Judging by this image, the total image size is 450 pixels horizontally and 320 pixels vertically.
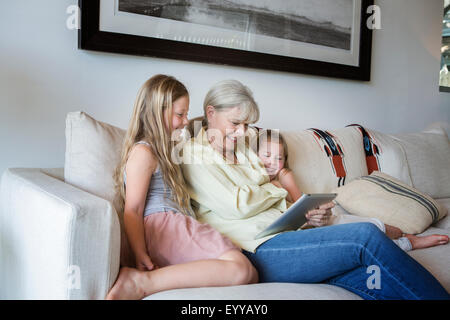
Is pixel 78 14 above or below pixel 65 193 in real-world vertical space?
above

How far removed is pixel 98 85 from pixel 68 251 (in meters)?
1.01

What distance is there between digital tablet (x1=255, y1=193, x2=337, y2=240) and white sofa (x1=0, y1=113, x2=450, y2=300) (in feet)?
0.65

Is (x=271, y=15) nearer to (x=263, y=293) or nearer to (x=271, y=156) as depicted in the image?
(x=271, y=156)

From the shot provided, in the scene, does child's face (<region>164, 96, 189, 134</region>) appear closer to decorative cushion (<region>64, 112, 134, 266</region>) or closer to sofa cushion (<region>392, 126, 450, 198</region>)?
decorative cushion (<region>64, 112, 134, 266</region>)

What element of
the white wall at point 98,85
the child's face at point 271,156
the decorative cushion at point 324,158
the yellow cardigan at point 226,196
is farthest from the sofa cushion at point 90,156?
the decorative cushion at point 324,158

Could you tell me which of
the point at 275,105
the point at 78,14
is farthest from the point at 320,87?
the point at 78,14

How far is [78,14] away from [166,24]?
390 mm

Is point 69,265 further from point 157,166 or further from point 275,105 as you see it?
point 275,105

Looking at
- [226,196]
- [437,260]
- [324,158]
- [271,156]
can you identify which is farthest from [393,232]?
[226,196]

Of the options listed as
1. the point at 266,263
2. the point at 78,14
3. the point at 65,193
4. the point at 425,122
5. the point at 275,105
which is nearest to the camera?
the point at 65,193

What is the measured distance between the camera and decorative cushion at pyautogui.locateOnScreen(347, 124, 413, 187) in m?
2.27

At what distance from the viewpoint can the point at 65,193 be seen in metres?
1.06

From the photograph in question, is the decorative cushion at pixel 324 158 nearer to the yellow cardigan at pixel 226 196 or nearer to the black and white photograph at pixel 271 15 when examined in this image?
the yellow cardigan at pixel 226 196
